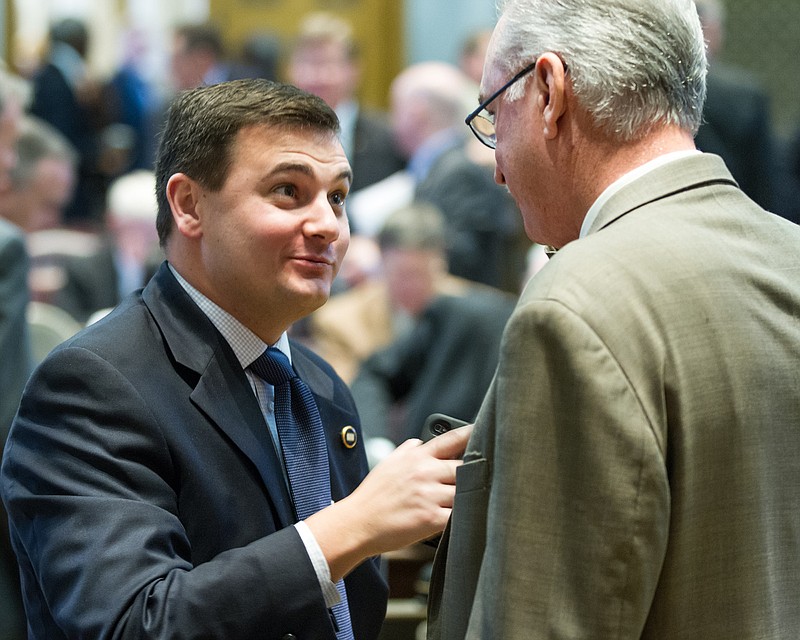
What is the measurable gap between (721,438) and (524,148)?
468 millimetres

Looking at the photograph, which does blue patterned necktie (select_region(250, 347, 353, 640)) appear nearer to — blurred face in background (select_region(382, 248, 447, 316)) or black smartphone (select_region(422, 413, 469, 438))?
black smartphone (select_region(422, 413, 469, 438))

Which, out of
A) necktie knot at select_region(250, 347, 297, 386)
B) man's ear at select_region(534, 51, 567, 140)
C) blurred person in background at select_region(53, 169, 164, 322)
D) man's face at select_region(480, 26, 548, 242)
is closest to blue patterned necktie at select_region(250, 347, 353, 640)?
necktie knot at select_region(250, 347, 297, 386)

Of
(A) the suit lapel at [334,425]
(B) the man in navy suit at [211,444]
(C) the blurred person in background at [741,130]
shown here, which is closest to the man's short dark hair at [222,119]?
(B) the man in navy suit at [211,444]

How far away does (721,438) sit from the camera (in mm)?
1351

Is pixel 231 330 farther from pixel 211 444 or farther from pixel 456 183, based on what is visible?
pixel 456 183

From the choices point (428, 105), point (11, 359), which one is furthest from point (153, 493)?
point (428, 105)

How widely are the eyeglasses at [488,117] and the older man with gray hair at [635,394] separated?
0.01 meters

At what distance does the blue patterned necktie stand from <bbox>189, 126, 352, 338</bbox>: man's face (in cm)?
8

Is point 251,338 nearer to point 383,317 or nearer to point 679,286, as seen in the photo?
point 679,286

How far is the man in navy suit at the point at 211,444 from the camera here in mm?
1597

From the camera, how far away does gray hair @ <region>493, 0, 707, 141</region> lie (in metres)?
1.49

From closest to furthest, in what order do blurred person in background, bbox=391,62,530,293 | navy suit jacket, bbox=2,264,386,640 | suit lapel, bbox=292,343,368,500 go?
navy suit jacket, bbox=2,264,386,640 → suit lapel, bbox=292,343,368,500 → blurred person in background, bbox=391,62,530,293

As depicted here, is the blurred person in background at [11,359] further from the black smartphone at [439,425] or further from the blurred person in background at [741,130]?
the blurred person in background at [741,130]

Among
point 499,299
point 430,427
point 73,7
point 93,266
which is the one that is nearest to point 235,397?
point 430,427
